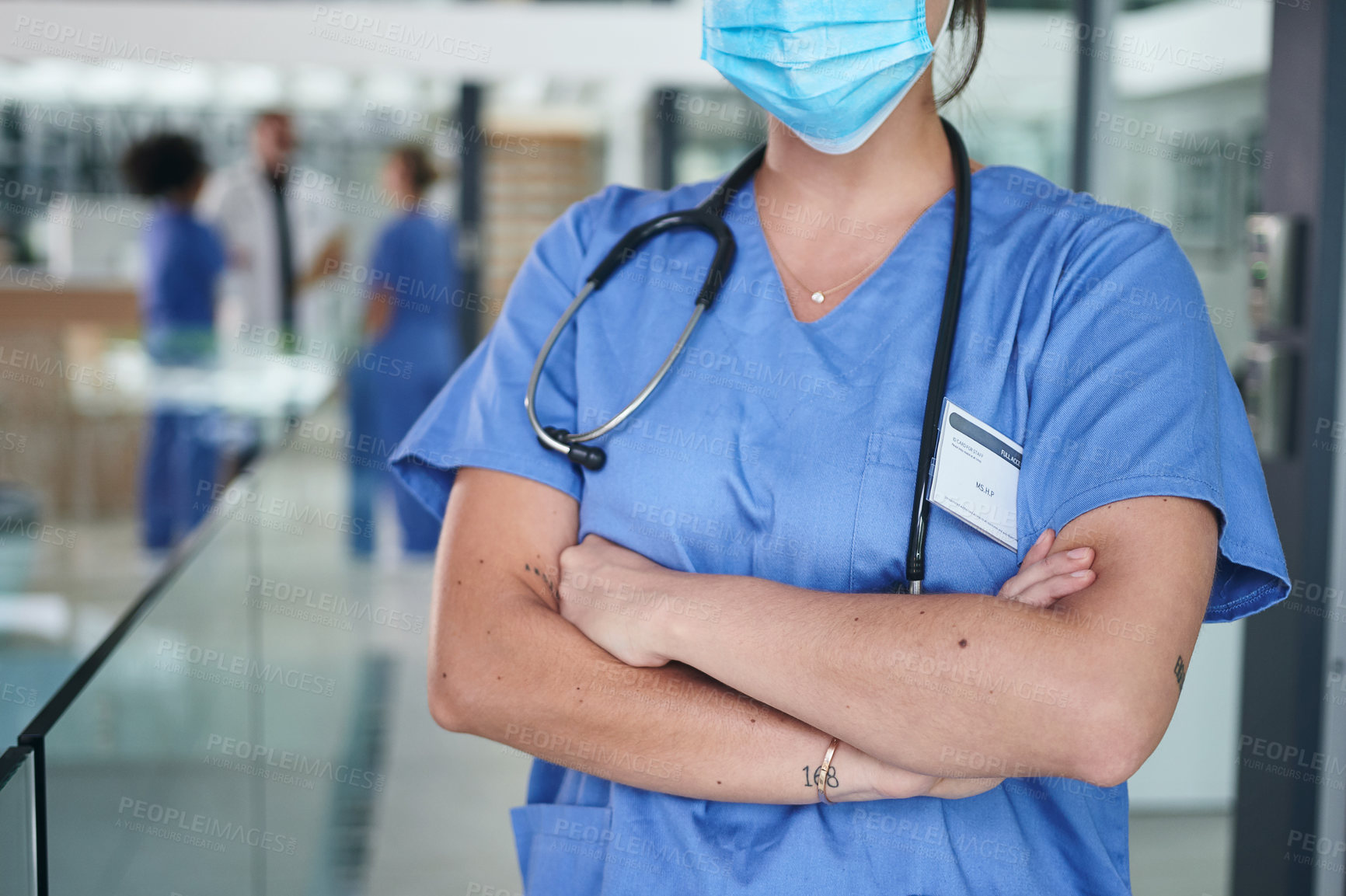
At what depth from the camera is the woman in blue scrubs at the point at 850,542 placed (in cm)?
77

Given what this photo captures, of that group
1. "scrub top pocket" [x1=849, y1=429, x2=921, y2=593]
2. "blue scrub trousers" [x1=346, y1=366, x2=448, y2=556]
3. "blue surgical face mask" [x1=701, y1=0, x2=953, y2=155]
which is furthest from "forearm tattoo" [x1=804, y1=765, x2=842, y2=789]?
"blue scrub trousers" [x1=346, y1=366, x2=448, y2=556]

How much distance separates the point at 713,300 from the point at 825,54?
0.22 metres

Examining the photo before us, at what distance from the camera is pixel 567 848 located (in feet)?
2.96

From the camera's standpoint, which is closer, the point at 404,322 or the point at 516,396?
the point at 516,396

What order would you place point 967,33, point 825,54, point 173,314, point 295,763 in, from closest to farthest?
point 825,54, point 967,33, point 295,763, point 173,314

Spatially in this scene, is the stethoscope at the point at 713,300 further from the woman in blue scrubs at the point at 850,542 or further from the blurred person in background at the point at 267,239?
the blurred person in background at the point at 267,239

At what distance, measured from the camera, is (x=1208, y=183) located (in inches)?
94.1

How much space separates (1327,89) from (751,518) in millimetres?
1401

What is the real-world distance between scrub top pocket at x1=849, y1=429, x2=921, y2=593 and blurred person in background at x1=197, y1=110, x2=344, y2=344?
12.0ft

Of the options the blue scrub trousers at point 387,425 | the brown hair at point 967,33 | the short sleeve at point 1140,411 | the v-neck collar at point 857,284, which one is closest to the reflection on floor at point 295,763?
the blue scrub trousers at point 387,425

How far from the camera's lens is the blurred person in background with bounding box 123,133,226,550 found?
392 centimetres

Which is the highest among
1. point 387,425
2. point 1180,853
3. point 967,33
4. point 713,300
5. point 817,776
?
point 967,33

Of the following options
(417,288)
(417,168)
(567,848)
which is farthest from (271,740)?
(417,168)

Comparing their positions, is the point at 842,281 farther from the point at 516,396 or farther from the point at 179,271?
the point at 179,271
